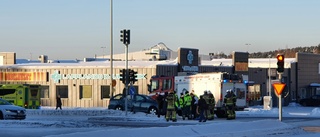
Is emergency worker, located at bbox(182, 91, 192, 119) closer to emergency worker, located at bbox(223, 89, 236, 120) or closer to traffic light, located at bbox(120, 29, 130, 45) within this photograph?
emergency worker, located at bbox(223, 89, 236, 120)

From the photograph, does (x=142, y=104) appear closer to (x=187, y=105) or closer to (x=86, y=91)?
(x=187, y=105)

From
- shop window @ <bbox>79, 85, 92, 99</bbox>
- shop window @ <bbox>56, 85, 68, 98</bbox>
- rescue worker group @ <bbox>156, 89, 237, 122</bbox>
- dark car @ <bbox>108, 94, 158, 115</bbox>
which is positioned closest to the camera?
rescue worker group @ <bbox>156, 89, 237, 122</bbox>

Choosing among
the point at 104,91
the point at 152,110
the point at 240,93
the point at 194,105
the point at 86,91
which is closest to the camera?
the point at 194,105

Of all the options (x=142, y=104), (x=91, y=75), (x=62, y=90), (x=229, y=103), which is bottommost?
(x=142, y=104)

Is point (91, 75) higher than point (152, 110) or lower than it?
higher

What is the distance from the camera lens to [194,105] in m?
38.7

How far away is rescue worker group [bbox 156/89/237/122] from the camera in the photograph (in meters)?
36.1

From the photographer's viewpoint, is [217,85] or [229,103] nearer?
[229,103]

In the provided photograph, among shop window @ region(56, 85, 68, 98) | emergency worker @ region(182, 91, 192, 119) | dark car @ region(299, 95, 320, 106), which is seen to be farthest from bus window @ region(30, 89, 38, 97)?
dark car @ region(299, 95, 320, 106)

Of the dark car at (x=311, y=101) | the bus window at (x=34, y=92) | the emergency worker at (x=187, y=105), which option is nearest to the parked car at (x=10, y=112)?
the emergency worker at (x=187, y=105)

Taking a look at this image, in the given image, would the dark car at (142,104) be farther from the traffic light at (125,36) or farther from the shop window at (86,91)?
the shop window at (86,91)

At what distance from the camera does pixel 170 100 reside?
3600 centimetres

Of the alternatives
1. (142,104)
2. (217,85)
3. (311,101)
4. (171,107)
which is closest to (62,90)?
(142,104)

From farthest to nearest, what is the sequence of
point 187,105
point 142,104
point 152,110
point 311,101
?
point 311,101 → point 142,104 → point 152,110 → point 187,105
